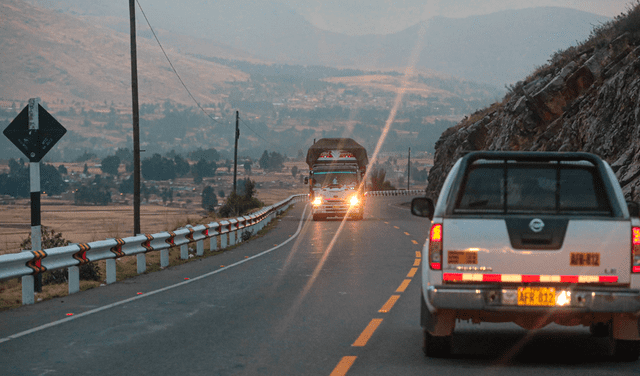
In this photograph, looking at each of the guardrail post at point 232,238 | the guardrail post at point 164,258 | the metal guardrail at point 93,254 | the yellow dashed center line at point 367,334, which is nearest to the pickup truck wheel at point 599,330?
the yellow dashed center line at point 367,334

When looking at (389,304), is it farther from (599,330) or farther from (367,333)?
(599,330)

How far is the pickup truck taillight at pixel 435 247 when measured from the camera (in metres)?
6.84

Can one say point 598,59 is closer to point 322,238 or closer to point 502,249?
point 322,238

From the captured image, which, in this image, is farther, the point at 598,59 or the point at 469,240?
the point at 598,59

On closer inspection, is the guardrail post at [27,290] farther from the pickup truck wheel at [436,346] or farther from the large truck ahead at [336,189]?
the large truck ahead at [336,189]

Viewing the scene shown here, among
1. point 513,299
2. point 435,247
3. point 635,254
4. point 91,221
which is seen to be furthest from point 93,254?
point 91,221

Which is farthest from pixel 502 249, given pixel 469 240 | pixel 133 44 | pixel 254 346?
pixel 133 44

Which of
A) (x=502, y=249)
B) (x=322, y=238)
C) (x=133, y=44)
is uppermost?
(x=133, y=44)

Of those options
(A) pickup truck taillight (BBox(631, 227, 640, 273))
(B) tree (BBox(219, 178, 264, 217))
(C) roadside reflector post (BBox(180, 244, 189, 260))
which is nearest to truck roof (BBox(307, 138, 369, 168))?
(B) tree (BBox(219, 178, 264, 217))

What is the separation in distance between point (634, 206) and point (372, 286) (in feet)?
21.8

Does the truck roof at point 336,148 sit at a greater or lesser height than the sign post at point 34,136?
greater

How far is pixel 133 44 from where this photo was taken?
28.1m

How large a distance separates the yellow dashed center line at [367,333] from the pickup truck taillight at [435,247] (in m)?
1.84

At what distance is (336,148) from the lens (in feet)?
138
